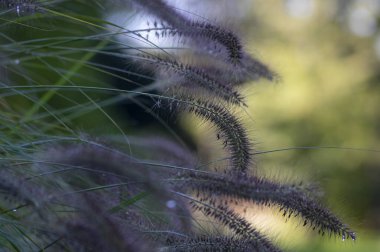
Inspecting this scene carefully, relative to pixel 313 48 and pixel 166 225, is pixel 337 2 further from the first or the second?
pixel 166 225

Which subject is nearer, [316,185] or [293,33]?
[316,185]

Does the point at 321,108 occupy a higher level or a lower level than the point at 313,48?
lower

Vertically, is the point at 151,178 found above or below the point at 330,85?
below

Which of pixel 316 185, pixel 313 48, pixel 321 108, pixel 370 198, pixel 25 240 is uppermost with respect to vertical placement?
pixel 313 48

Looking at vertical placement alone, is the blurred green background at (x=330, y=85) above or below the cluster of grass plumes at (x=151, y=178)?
above

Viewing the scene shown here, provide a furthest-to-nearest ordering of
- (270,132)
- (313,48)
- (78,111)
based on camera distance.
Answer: (313,48), (270,132), (78,111)

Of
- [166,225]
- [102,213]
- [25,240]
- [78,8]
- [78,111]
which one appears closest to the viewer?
[102,213]

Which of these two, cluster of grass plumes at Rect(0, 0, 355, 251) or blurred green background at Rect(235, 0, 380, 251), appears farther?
blurred green background at Rect(235, 0, 380, 251)

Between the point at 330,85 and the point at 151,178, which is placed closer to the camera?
the point at 151,178

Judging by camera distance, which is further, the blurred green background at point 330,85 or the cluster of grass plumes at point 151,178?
the blurred green background at point 330,85

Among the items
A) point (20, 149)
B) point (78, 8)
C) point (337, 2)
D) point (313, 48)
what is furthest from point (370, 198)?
point (20, 149)

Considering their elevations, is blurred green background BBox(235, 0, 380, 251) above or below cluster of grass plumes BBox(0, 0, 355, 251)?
above
